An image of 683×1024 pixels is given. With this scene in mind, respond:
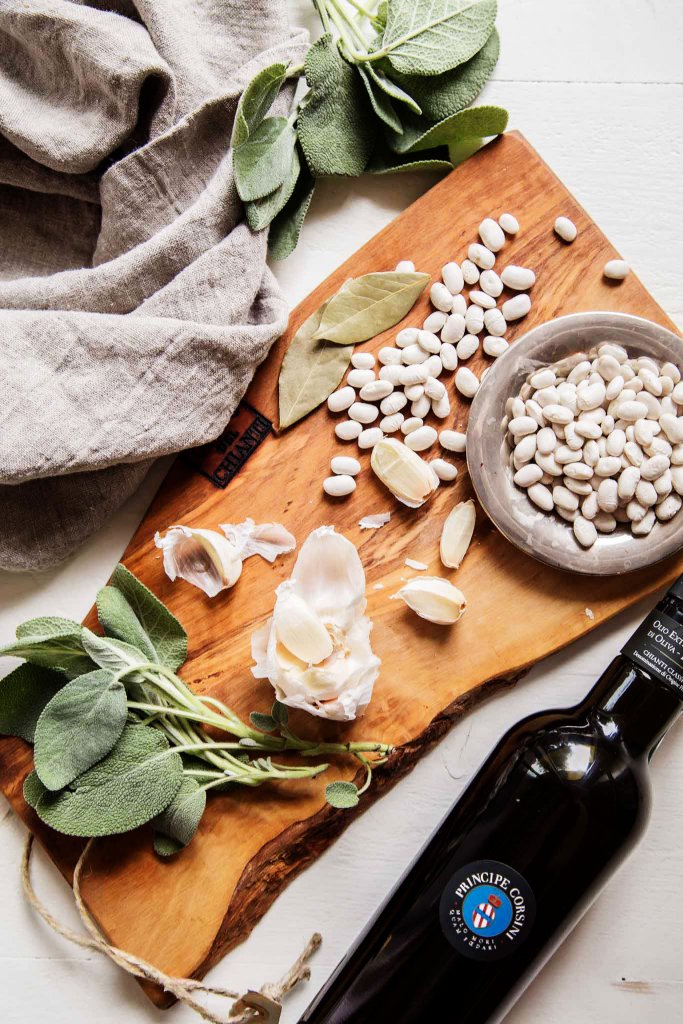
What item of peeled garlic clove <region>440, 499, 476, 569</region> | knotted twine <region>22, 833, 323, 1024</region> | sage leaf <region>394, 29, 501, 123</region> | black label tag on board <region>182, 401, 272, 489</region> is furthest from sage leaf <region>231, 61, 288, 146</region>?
knotted twine <region>22, 833, 323, 1024</region>

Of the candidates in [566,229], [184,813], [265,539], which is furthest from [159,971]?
[566,229]

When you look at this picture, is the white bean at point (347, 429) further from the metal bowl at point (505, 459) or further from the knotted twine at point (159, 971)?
the knotted twine at point (159, 971)

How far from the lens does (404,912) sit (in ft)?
1.90

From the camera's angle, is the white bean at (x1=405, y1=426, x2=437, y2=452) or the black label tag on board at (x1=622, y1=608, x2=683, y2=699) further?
the white bean at (x1=405, y1=426, x2=437, y2=452)

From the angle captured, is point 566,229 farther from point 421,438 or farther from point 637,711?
point 637,711

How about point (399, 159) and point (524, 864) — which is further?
point (399, 159)

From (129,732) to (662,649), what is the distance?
373mm

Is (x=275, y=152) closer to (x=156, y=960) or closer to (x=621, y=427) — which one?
(x=621, y=427)

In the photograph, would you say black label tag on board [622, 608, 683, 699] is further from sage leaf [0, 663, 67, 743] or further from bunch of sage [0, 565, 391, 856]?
sage leaf [0, 663, 67, 743]

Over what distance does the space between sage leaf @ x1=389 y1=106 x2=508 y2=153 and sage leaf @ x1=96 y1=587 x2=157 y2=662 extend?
42 cm

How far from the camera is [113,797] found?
0.56 metres

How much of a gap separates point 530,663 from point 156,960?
370 mm

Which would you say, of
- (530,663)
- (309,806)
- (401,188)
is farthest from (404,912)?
(401,188)

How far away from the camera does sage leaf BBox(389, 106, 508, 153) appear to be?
616 mm
